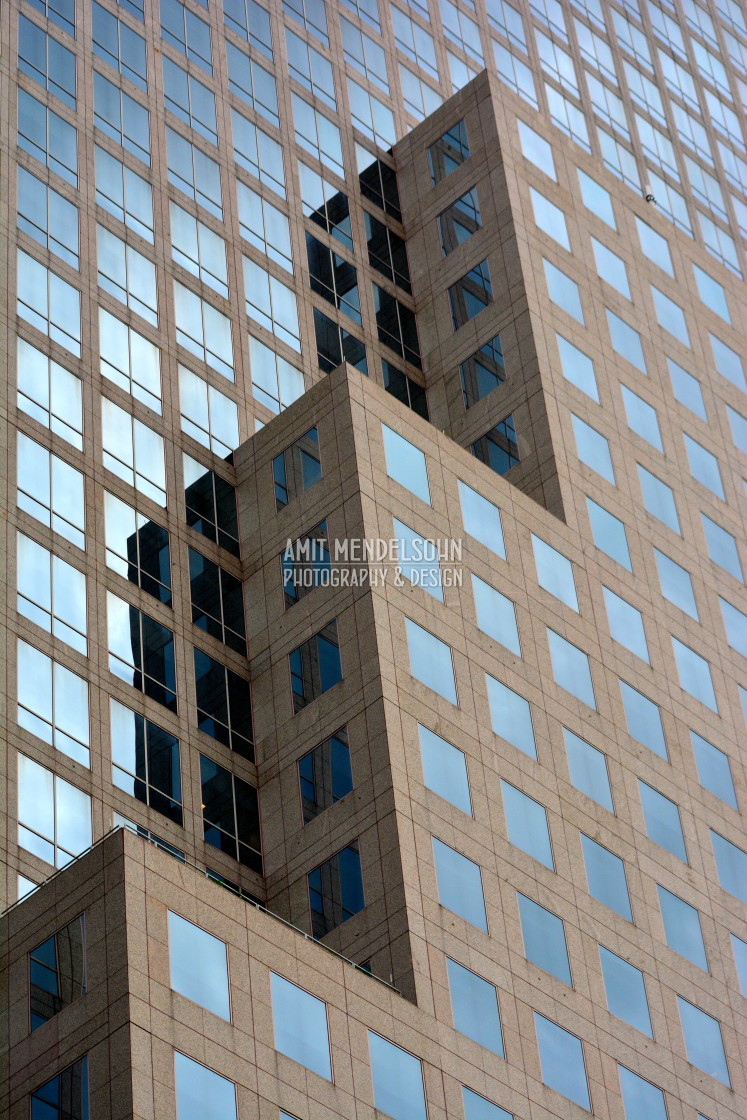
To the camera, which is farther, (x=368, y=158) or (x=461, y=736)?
(x=368, y=158)

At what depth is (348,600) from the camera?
57.4 meters

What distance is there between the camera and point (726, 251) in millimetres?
94500

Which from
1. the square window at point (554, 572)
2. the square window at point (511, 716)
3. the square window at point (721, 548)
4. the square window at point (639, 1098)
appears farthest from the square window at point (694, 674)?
the square window at point (639, 1098)

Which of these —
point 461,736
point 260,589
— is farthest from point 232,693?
point 461,736

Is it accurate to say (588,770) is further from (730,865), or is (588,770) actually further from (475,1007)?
(475,1007)

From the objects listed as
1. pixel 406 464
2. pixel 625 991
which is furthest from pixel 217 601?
pixel 625 991

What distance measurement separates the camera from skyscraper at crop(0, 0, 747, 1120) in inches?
1828

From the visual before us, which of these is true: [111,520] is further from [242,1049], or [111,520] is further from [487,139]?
[487,139]

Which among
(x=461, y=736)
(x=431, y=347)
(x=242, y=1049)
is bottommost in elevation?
(x=242, y=1049)

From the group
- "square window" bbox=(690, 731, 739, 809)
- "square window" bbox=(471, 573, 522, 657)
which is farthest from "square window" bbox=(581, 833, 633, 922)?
"square window" bbox=(690, 731, 739, 809)

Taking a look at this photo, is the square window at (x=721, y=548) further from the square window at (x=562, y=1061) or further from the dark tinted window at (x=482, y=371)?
the square window at (x=562, y=1061)

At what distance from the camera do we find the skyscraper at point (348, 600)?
46438 millimetres

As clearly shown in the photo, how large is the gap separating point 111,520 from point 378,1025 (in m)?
19.0

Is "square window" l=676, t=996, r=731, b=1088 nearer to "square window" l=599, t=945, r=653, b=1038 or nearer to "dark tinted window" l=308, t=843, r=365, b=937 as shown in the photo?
"square window" l=599, t=945, r=653, b=1038
